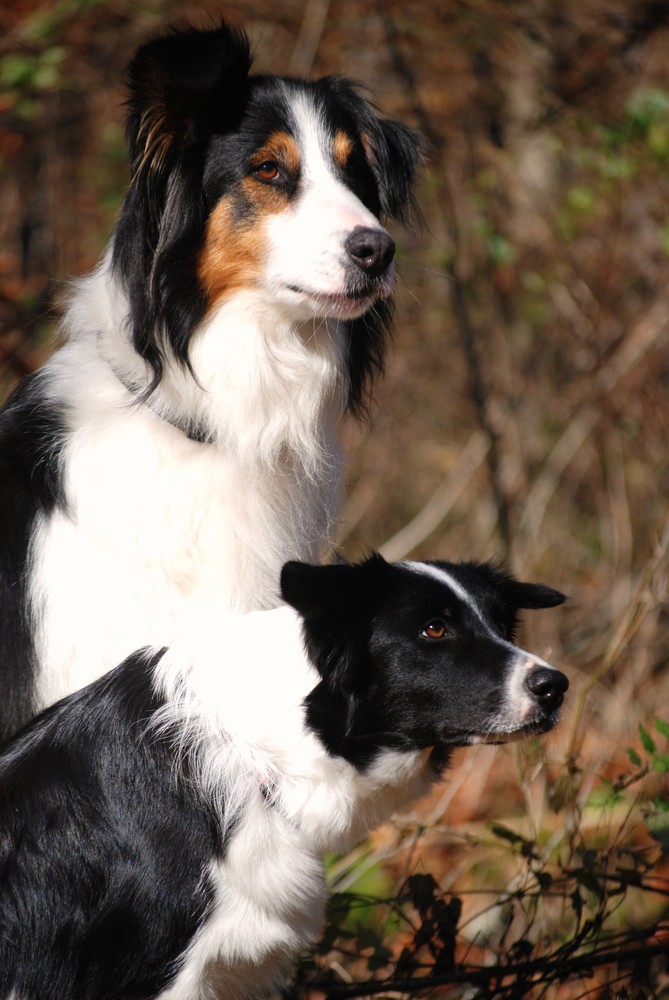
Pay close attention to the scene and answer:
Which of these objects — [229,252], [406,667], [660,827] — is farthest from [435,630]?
[229,252]

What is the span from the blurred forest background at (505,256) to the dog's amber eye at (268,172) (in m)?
2.86

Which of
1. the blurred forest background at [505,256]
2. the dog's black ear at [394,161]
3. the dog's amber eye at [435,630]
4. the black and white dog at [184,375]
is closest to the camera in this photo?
the dog's amber eye at [435,630]

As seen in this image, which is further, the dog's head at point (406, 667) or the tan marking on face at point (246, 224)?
the tan marking on face at point (246, 224)

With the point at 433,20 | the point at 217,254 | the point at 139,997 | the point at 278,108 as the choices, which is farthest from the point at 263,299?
the point at 433,20

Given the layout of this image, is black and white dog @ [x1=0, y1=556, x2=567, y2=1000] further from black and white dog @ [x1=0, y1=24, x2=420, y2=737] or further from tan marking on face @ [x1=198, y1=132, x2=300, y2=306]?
tan marking on face @ [x1=198, y1=132, x2=300, y2=306]

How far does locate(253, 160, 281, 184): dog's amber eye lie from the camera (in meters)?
3.61

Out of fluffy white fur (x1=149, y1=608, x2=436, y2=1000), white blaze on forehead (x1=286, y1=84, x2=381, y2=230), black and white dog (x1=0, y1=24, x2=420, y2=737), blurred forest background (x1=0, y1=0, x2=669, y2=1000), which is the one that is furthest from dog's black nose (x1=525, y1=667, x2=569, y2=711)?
blurred forest background (x1=0, y1=0, x2=669, y2=1000)

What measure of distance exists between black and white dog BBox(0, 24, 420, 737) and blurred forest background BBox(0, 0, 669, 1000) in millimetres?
2523

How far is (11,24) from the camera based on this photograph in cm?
743

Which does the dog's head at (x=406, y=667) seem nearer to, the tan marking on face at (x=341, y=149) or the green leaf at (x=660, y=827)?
the green leaf at (x=660, y=827)

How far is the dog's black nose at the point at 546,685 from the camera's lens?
2.87m

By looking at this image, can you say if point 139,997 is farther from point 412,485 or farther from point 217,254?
Result: point 412,485

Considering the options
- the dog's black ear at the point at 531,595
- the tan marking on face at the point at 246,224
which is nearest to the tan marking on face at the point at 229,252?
the tan marking on face at the point at 246,224

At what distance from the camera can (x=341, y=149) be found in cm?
376
